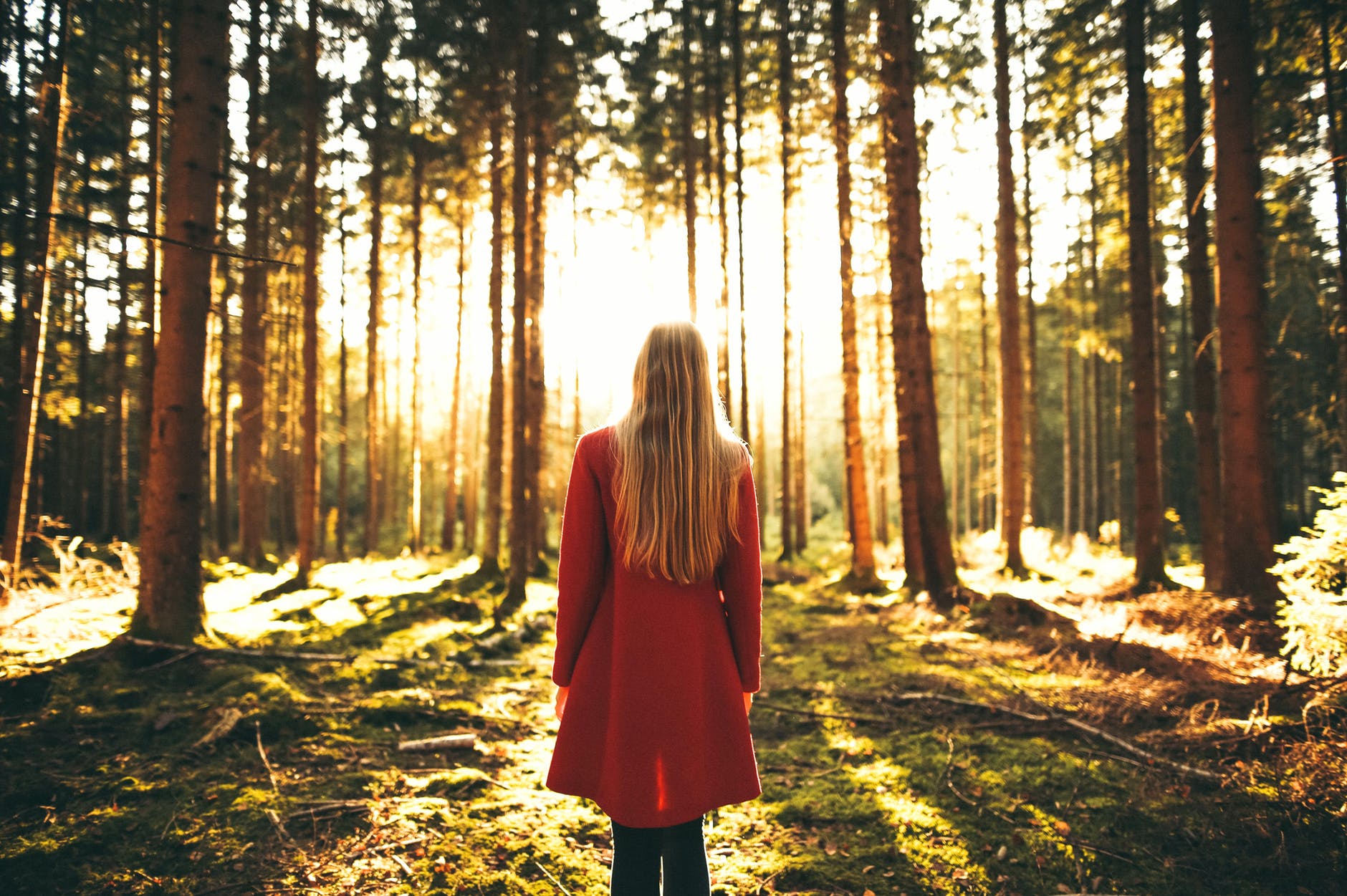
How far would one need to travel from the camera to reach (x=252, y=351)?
42.7ft

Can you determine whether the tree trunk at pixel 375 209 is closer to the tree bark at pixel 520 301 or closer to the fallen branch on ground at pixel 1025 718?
the tree bark at pixel 520 301

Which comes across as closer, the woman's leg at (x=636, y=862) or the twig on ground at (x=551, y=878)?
the woman's leg at (x=636, y=862)

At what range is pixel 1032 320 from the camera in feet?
57.9

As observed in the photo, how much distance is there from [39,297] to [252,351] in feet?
13.4

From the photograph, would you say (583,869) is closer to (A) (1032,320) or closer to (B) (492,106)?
(B) (492,106)

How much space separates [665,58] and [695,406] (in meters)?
15.9

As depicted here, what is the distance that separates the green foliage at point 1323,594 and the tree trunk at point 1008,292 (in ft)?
29.3

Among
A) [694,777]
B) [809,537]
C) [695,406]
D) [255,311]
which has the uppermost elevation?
[255,311]

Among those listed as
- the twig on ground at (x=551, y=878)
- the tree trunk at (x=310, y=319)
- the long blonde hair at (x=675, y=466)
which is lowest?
the twig on ground at (x=551, y=878)

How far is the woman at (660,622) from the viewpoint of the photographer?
2.17m

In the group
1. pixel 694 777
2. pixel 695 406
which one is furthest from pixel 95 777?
pixel 695 406

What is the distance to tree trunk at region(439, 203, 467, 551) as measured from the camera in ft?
58.6

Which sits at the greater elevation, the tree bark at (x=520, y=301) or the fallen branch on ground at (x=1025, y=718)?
the tree bark at (x=520, y=301)

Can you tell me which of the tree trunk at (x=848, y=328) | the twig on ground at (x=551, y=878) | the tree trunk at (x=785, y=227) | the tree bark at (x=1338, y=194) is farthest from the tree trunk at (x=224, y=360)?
the tree bark at (x=1338, y=194)
